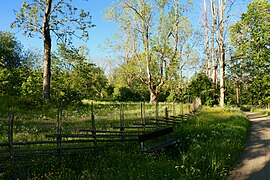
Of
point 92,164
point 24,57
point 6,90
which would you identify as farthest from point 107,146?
point 24,57

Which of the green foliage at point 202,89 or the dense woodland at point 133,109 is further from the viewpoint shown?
the green foliage at point 202,89

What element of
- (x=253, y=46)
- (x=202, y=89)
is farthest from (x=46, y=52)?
(x=253, y=46)

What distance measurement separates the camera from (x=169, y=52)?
111 feet

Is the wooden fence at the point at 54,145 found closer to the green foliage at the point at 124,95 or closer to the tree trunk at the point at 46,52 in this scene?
the tree trunk at the point at 46,52

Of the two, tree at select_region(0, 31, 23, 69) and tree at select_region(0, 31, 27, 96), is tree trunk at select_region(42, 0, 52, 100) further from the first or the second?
tree at select_region(0, 31, 23, 69)

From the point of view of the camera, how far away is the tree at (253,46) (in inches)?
1190

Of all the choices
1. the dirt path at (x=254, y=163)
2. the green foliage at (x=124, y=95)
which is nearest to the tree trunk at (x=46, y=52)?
the dirt path at (x=254, y=163)

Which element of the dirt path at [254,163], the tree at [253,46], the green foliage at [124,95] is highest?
the tree at [253,46]

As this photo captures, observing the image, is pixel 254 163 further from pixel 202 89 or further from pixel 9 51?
pixel 9 51

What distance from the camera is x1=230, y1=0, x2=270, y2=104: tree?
3023 centimetres

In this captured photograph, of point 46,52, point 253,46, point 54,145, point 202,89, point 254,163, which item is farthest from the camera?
point 202,89

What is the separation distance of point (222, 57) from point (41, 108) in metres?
19.2

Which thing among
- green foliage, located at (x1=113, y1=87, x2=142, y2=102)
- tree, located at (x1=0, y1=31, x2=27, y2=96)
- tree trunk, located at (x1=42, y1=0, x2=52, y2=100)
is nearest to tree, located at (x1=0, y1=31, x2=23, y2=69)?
tree, located at (x1=0, y1=31, x2=27, y2=96)

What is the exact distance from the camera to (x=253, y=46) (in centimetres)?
3391
